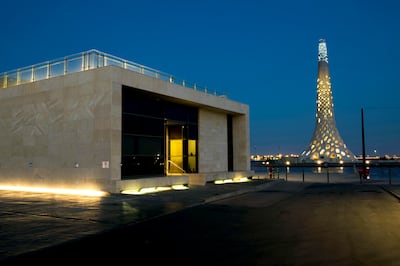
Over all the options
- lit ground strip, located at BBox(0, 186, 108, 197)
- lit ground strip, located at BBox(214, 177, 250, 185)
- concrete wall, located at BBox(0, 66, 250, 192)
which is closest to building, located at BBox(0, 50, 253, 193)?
concrete wall, located at BBox(0, 66, 250, 192)

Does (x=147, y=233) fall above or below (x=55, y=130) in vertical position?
below

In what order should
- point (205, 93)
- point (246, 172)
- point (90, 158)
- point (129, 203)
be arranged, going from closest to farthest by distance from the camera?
point (129, 203) → point (90, 158) → point (205, 93) → point (246, 172)

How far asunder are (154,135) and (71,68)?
6.99m

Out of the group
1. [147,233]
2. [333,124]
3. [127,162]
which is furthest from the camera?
[333,124]

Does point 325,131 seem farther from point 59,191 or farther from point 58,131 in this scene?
point 59,191

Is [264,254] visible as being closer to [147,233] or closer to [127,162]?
[147,233]

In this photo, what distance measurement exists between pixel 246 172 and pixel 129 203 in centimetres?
1969

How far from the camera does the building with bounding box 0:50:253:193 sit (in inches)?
808

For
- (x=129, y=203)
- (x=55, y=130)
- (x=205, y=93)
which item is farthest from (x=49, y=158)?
(x=205, y=93)

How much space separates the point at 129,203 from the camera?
1620 centimetres

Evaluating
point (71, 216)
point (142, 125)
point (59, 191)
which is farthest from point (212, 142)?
point (71, 216)

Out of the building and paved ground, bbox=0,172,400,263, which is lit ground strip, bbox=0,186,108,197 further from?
paved ground, bbox=0,172,400,263

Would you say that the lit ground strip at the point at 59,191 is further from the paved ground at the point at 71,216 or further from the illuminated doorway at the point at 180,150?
the illuminated doorway at the point at 180,150

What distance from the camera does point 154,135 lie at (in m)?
25.2
